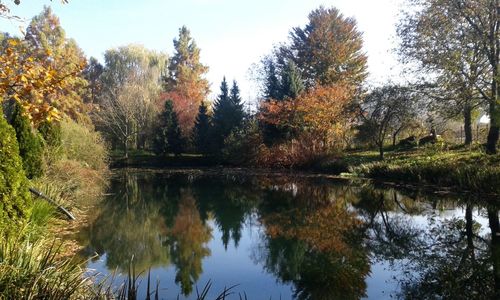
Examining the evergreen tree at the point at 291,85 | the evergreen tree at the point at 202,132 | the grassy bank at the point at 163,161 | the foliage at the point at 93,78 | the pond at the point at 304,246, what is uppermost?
the foliage at the point at 93,78

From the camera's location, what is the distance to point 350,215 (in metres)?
11.0

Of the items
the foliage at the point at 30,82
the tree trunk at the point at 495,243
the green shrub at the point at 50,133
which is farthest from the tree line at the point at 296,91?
A: the tree trunk at the point at 495,243

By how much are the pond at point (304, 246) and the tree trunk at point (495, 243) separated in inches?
1.1

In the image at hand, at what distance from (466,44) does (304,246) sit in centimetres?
1561

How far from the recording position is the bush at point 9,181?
18.6ft

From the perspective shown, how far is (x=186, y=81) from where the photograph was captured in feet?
155

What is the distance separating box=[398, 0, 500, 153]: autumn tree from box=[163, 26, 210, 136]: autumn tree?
25.5 meters

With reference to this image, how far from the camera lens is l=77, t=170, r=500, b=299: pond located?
5.72 metres

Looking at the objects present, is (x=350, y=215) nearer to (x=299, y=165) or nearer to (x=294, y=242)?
(x=294, y=242)

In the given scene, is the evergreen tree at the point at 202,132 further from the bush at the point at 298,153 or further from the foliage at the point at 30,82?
the foliage at the point at 30,82

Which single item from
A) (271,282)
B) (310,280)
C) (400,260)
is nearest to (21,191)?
(271,282)

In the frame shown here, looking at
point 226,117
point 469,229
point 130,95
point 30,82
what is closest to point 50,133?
point 30,82

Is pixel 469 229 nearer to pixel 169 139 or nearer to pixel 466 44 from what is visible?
pixel 466 44

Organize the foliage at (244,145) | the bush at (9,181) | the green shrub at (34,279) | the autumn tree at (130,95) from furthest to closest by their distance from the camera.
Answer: the autumn tree at (130,95) → the foliage at (244,145) → the bush at (9,181) → the green shrub at (34,279)
